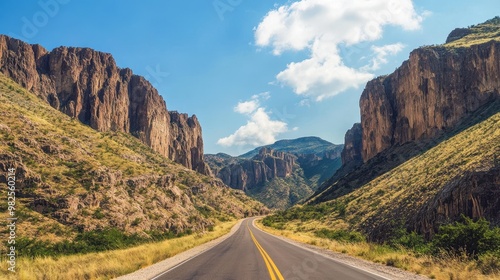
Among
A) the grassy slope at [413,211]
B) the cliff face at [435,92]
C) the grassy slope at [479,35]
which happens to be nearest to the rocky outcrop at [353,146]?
the cliff face at [435,92]

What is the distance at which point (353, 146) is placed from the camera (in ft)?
542

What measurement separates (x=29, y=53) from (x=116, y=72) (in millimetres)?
36135

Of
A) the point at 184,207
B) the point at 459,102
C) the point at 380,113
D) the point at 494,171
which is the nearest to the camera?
the point at 494,171

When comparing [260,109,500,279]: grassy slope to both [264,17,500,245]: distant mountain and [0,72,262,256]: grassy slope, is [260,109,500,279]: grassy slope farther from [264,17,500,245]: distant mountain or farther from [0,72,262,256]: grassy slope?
[0,72,262,256]: grassy slope

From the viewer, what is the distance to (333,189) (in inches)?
4043

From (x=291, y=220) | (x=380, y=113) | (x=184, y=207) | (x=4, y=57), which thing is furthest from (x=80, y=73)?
(x=380, y=113)

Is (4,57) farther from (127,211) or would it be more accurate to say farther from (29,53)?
(127,211)

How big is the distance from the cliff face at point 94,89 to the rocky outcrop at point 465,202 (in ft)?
343

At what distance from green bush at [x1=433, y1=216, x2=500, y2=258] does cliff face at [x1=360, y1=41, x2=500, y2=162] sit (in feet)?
254

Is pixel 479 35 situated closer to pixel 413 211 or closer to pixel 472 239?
pixel 413 211

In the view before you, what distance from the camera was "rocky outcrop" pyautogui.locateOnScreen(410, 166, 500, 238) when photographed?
2692cm

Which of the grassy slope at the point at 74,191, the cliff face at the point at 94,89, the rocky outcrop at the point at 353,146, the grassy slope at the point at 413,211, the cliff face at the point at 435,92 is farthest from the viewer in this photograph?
the rocky outcrop at the point at 353,146

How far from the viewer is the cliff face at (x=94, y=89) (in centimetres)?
9662

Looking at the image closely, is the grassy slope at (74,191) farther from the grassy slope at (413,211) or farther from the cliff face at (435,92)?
the cliff face at (435,92)
